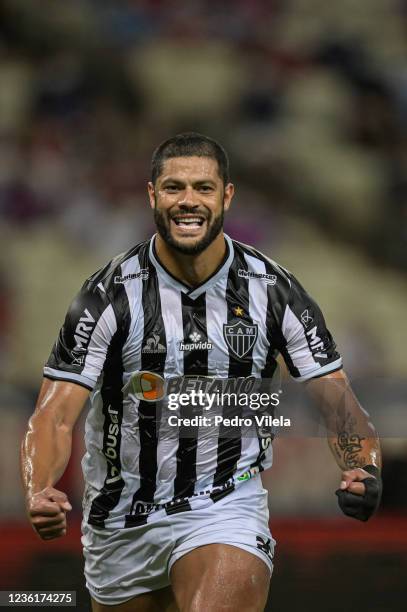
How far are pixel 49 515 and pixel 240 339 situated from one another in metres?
0.89

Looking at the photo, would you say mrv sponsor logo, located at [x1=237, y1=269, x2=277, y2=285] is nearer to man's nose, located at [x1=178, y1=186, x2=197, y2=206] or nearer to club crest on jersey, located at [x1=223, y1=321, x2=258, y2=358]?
club crest on jersey, located at [x1=223, y1=321, x2=258, y2=358]

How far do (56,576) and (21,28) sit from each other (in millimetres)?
5031

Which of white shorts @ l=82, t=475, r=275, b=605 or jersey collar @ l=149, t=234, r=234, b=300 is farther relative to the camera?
jersey collar @ l=149, t=234, r=234, b=300

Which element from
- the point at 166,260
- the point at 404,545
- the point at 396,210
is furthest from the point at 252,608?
the point at 396,210

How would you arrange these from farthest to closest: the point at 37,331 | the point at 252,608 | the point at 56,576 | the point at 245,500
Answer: the point at 37,331, the point at 56,576, the point at 245,500, the point at 252,608

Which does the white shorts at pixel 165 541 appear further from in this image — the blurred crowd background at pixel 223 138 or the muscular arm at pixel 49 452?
the blurred crowd background at pixel 223 138

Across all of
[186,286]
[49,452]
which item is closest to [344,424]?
[186,286]

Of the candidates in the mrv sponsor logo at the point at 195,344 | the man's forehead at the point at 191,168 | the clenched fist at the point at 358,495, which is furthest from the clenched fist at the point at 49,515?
the man's forehead at the point at 191,168

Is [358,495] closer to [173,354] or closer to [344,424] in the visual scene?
[344,424]

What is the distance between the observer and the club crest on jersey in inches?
139

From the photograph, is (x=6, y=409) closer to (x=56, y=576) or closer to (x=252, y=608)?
(x=56, y=576)

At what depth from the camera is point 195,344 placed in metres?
3.54

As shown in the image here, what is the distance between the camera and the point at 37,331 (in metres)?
7.71

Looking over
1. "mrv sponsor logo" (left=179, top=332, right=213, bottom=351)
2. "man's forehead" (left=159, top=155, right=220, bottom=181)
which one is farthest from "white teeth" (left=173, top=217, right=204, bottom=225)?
"mrv sponsor logo" (left=179, top=332, right=213, bottom=351)
